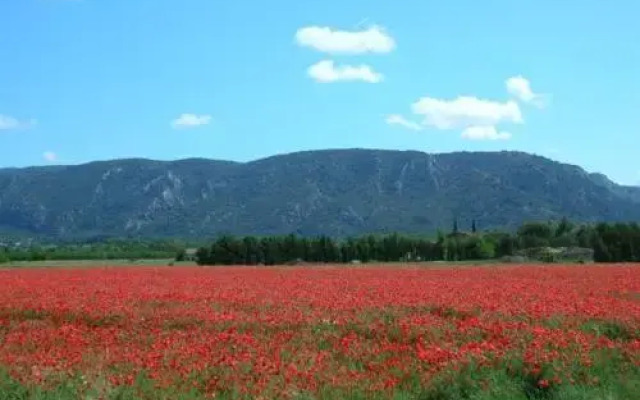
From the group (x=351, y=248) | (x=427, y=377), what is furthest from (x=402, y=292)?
(x=351, y=248)

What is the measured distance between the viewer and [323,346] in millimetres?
14297

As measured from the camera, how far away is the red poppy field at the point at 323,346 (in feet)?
34.9

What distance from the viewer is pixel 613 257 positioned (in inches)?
3595

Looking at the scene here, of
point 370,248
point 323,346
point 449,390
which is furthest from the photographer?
point 370,248

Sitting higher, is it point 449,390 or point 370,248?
point 370,248

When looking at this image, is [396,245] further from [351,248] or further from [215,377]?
[215,377]

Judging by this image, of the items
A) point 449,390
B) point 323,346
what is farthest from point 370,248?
point 449,390

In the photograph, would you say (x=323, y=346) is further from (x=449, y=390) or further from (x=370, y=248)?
(x=370, y=248)

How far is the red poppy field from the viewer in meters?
10.6

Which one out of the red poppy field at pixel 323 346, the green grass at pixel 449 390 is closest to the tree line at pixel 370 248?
the red poppy field at pixel 323 346

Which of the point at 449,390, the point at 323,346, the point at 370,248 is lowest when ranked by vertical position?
the point at 449,390

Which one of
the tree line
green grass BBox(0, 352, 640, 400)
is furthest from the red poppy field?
the tree line

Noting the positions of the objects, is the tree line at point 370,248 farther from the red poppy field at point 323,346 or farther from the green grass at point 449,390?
the green grass at point 449,390

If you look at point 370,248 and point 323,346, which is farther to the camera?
point 370,248
